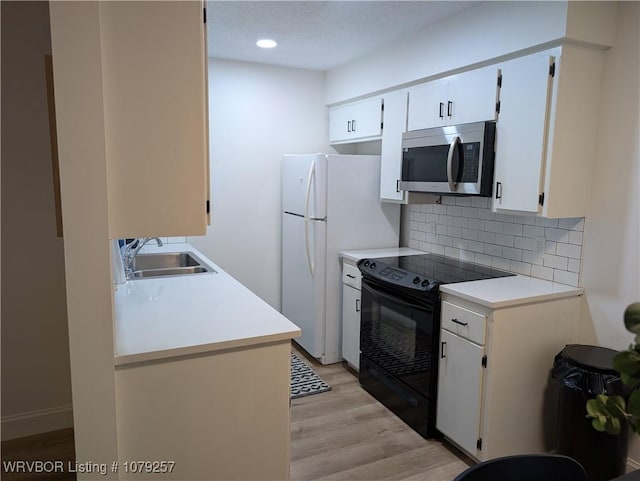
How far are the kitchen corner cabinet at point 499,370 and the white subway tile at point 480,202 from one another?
852 mm

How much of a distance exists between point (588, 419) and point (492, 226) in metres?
1.31

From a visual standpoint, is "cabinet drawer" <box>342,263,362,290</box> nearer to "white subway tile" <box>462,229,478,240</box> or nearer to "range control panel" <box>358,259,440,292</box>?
"range control panel" <box>358,259,440,292</box>

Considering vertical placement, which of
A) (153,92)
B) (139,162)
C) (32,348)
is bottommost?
(32,348)

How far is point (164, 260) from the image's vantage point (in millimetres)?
3398

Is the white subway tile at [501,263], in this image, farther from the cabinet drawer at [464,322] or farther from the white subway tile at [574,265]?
the cabinet drawer at [464,322]

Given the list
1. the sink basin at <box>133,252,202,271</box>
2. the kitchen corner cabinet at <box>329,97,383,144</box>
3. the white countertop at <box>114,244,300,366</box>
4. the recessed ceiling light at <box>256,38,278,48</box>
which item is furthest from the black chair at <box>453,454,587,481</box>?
the recessed ceiling light at <box>256,38,278,48</box>

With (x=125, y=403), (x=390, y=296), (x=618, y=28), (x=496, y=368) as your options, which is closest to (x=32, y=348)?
(x=125, y=403)

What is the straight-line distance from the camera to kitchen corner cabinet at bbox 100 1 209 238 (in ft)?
4.76

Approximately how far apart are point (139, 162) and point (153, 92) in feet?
0.76

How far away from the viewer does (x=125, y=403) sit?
1603mm

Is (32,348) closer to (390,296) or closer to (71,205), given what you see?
(71,205)

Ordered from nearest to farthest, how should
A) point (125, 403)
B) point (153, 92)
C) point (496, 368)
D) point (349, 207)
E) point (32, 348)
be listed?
point (153, 92)
point (125, 403)
point (496, 368)
point (32, 348)
point (349, 207)

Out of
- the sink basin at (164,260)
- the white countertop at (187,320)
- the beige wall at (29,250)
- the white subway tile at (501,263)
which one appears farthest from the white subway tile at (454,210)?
the beige wall at (29,250)

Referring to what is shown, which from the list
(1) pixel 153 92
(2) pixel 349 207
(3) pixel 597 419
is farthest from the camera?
(2) pixel 349 207
